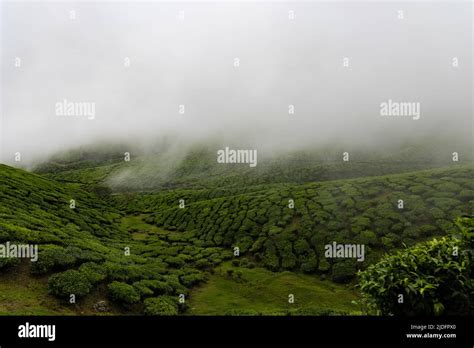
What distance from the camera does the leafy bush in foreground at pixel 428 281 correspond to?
8.30 meters

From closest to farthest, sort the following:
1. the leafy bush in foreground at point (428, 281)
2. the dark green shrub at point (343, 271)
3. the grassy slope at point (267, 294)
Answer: the leafy bush in foreground at point (428, 281), the grassy slope at point (267, 294), the dark green shrub at point (343, 271)

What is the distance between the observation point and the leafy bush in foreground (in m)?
8.30

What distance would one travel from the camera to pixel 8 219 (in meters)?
23.1

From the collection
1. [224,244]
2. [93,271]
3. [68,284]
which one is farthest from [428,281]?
[224,244]

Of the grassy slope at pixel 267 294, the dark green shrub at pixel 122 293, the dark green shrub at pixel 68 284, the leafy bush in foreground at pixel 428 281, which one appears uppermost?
the leafy bush in foreground at pixel 428 281

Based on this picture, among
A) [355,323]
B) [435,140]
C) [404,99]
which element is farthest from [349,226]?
[404,99]

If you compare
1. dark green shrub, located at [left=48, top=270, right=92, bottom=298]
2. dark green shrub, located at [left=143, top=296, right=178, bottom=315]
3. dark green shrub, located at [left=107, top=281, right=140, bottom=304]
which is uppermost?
dark green shrub, located at [left=48, top=270, right=92, bottom=298]

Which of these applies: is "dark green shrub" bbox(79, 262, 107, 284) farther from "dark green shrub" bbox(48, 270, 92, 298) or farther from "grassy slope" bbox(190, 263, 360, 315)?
"grassy slope" bbox(190, 263, 360, 315)

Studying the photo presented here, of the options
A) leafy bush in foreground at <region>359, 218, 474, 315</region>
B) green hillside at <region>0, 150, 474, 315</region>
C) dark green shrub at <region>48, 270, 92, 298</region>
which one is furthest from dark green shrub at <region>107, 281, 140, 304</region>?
leafy bush in foreground at <region>359, 218, 474, 315</region>

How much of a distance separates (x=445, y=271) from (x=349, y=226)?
22570 mm

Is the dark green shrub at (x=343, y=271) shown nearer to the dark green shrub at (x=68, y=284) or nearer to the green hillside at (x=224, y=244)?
the green hillside at (x=224, y=244)

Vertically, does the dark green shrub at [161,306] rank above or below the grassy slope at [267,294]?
above

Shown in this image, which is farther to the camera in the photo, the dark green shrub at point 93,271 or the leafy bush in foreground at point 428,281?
the dark green shrub at point 93,271

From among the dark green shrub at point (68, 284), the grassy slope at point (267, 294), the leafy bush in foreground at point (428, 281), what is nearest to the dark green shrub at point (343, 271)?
the grassy slope at point (267, 294)
